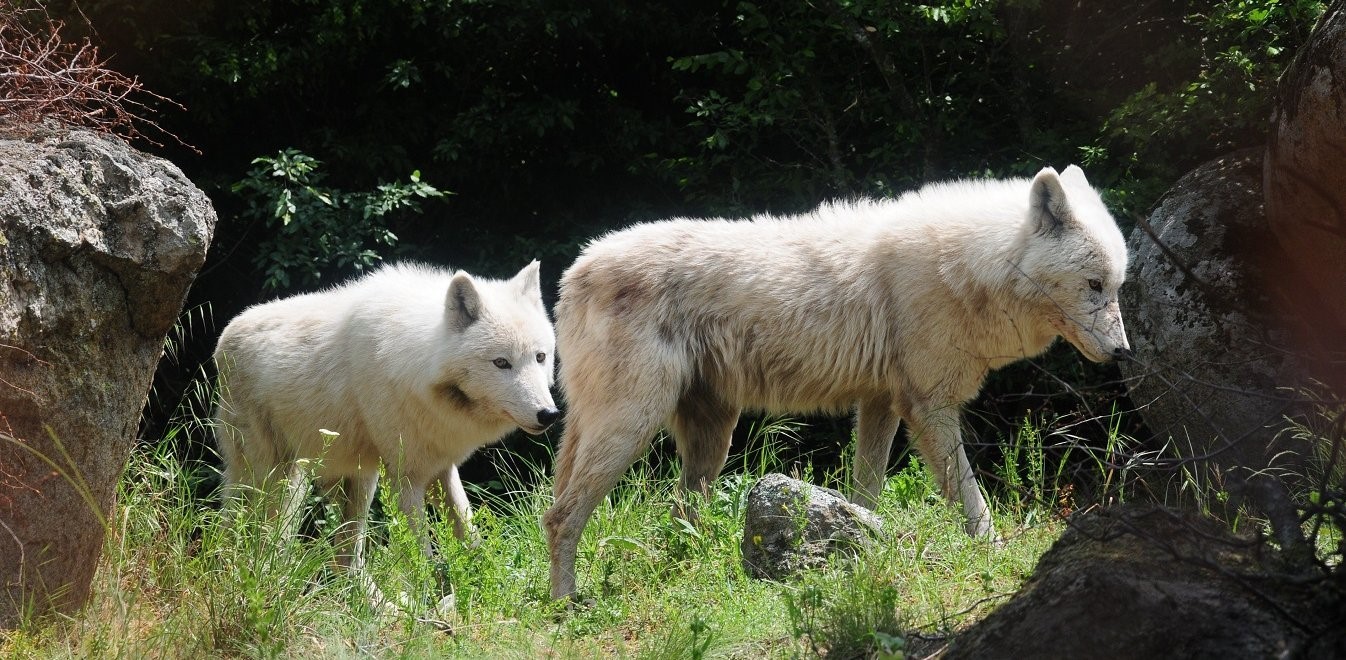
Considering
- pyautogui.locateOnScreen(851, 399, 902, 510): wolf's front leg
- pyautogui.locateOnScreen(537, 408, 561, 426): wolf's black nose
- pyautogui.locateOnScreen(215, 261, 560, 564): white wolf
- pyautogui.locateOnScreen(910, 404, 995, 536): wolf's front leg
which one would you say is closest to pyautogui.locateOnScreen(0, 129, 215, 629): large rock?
pyautogui.locateOnScreen(215, 261, 560, 564): white wolf

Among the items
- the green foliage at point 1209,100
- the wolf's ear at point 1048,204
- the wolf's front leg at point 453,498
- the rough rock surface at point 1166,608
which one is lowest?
the wolf's front leg at point 453,498

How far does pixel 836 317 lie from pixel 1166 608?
3049mm

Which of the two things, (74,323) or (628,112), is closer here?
(74,323)

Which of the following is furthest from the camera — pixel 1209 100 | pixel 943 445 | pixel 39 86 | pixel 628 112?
pixel 628 112

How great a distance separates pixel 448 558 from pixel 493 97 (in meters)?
5.41

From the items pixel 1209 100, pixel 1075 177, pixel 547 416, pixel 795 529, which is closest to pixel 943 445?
pixel 795 529

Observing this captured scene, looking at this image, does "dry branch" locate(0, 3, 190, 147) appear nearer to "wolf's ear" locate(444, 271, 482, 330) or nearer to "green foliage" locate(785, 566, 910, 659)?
"wolf's ear" locate(444, 271, 482, 330)

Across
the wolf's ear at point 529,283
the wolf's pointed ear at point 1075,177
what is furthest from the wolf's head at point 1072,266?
the wolf's ear at point 529,283

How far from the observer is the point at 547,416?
565 centimetres

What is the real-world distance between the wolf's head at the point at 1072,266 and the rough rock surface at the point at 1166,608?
2.29 metres

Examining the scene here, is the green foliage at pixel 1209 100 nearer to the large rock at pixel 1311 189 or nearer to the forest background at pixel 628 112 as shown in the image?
the forest background at pixel 628 112

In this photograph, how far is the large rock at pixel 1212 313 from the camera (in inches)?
234

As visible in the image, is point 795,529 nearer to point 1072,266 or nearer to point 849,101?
point 1072,266

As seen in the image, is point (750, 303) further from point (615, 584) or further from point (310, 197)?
point (310, 197)
